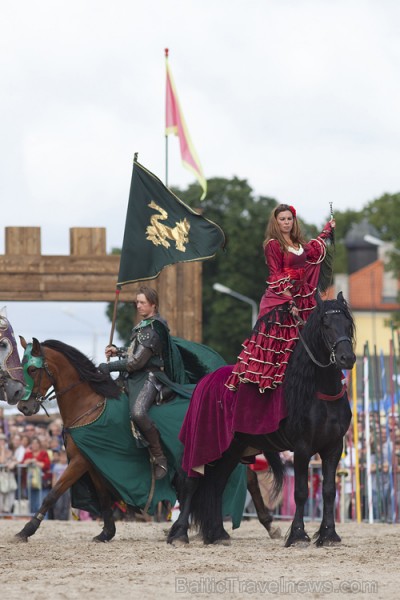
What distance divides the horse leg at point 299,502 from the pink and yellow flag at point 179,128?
36.7ft

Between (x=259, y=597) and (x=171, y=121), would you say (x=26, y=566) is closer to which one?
(x=259, y=597)

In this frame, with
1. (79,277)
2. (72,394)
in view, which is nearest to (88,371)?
(72,394)

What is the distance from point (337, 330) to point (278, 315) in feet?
2.41

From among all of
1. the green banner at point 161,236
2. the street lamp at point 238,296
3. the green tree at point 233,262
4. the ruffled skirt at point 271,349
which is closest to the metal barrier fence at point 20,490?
the green banner at point 161,236

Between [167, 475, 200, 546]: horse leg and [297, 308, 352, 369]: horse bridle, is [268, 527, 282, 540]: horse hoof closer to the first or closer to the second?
[167, 475, 200, 546]: horse leg

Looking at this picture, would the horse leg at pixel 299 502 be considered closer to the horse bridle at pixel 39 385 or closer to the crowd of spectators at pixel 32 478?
the horse bridle at pixel 39 385

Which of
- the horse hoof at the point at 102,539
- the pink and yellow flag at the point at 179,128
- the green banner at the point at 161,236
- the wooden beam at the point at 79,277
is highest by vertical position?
the pink and yellow flag at the point at 179,128

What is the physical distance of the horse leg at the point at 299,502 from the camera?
1107 centimetres

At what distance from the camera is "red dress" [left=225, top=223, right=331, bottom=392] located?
442 inches

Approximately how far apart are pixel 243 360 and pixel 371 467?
23.7 feet

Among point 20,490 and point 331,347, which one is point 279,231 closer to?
point 331,347

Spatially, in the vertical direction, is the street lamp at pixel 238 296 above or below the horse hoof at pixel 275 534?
above

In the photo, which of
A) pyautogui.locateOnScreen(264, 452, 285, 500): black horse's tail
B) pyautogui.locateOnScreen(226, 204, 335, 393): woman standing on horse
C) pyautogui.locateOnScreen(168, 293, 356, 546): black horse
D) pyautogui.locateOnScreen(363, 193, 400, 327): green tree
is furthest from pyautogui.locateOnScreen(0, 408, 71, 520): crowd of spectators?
pyautogui.locateOnScreen(363, 193, 400, 327): green tree

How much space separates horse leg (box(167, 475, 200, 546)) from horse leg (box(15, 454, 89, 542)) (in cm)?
110
